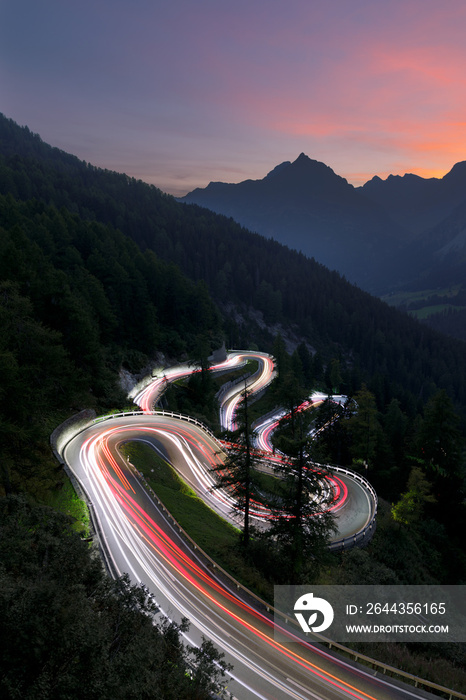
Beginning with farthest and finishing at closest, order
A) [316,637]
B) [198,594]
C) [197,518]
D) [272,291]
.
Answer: [272,291] → [197,518] → [198,594] → [316,637]

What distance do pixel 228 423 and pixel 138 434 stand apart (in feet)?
68.9

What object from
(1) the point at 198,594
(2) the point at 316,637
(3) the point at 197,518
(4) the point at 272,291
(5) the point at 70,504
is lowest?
(3) the point at 197,518

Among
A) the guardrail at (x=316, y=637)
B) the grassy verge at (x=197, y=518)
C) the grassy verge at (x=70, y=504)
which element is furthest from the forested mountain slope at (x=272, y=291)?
the guardrail at (x=316, y=637)

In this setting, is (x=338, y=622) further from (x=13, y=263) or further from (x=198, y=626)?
(x=13, y=263)
